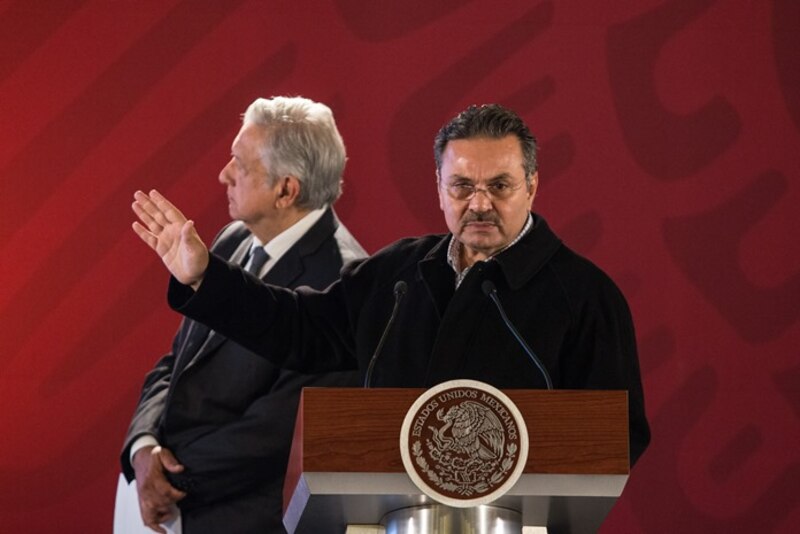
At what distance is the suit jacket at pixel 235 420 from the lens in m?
3.53

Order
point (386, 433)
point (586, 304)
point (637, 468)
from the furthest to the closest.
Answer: point (637, 468) → point (586, 304) → point (386, 433)

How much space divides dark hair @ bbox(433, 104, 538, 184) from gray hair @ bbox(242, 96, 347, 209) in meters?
1.03

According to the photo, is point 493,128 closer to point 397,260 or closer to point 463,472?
point 397,260

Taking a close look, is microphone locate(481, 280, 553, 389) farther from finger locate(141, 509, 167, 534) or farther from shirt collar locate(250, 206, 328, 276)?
finger locate(141, 509, 167, 534)

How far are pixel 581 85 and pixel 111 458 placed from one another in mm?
1802

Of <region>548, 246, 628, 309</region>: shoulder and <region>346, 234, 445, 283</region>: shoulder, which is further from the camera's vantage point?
<region>346, 234, 445, 283</region>: shoulder

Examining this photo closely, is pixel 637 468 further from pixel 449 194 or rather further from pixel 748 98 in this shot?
pixel 449 194

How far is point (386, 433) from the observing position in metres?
2.14

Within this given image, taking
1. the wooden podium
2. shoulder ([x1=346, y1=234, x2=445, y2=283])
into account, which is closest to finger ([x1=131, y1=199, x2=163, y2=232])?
shoulder ([x1=346, y1=234, x2=445, y2=283])

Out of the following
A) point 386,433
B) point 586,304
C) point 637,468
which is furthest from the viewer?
point 637,468

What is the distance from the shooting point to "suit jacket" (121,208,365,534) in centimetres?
353

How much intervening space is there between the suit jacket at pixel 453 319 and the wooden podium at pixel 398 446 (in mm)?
448

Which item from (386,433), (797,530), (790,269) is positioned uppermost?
(790,269)

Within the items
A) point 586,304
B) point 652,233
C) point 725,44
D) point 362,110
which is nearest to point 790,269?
point 652,233
